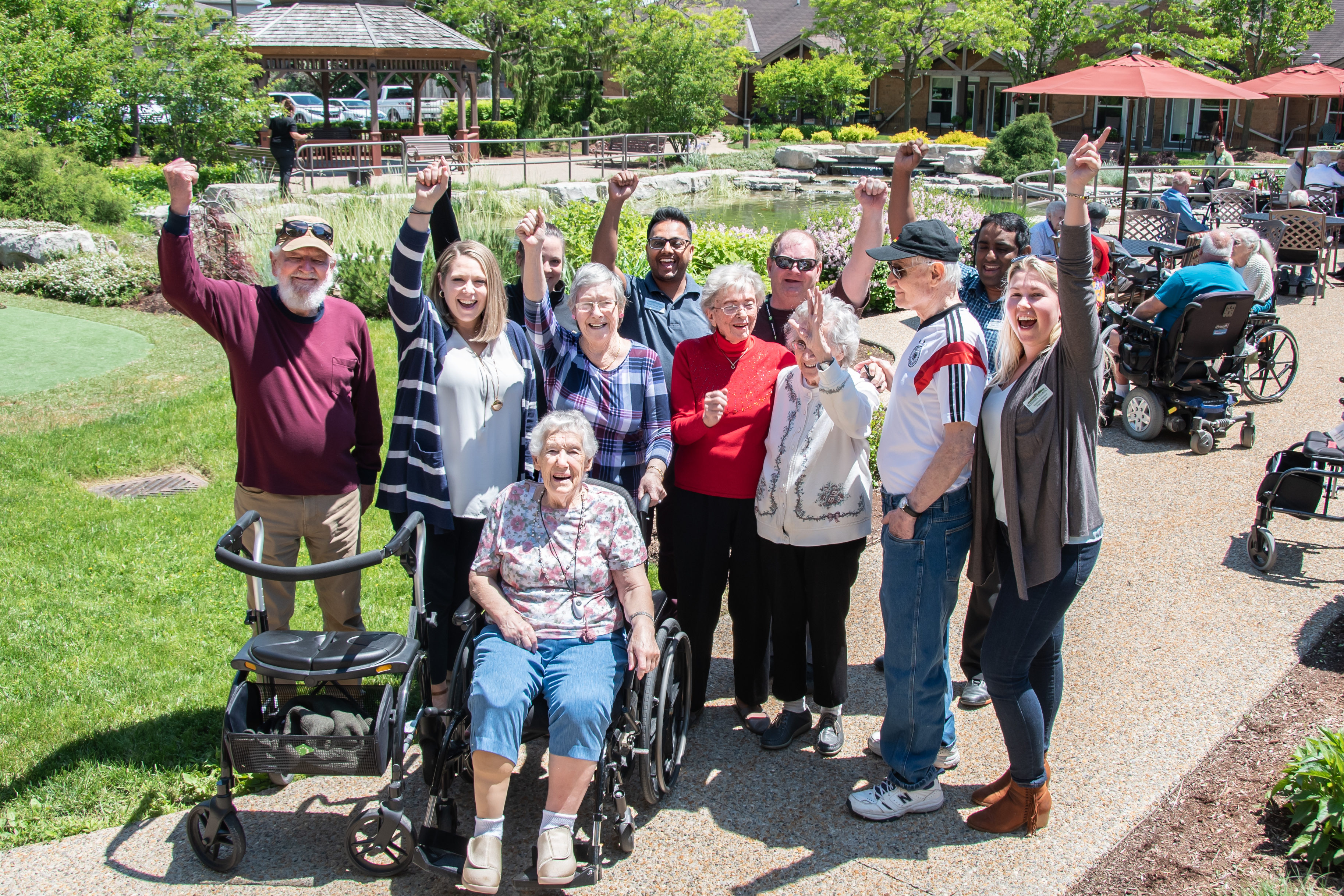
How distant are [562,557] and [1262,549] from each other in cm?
389

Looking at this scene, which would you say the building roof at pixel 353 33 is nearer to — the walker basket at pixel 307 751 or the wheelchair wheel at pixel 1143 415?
the wheelchair wheel at pixel 1143 415

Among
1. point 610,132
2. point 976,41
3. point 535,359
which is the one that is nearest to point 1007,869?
point 535,359

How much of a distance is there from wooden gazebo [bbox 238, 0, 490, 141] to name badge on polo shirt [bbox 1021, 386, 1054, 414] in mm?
22656

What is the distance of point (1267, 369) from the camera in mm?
8055

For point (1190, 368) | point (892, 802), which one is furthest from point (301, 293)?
point (1190, 368)

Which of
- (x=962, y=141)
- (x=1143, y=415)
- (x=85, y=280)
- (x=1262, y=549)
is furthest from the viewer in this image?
(x=962, y=141)

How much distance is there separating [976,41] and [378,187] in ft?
80.8

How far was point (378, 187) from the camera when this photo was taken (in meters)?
18.3

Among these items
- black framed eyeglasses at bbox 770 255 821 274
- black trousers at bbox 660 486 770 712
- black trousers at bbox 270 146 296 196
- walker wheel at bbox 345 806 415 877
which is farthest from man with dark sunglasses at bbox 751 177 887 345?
black trousers at bbox 270 146 296 196

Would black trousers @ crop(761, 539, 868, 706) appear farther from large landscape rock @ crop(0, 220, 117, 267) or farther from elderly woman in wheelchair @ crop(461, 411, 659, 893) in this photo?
large landscape rock @ crop(0, 220, 117, 267)

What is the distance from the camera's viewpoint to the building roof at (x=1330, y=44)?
3412 cm

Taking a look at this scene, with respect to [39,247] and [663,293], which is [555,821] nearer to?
[663,293]

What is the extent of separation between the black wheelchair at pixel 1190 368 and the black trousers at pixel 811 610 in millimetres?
4528

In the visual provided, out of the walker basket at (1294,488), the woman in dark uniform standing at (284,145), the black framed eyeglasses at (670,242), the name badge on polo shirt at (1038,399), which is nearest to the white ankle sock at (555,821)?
the name badge on polo shirt at (1038,399)
